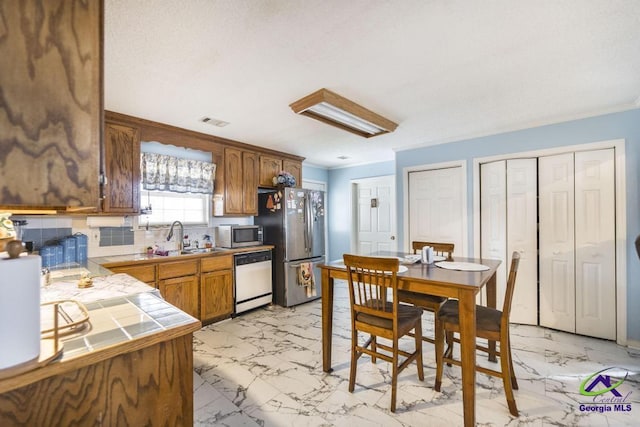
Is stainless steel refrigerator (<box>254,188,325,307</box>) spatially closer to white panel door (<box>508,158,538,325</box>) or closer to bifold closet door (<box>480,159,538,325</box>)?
bifold closet door (<box>480,159,538,325</box>)

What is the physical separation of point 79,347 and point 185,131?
2.99 metres

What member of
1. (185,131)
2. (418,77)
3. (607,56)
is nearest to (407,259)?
(418,77)

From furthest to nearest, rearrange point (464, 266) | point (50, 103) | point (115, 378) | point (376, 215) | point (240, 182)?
point (376, 215), point (240, 182), point (464, 266), point (115, 378), point (50, 103)

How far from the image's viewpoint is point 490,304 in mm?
2584

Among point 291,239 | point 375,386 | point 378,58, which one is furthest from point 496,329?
point 291,239

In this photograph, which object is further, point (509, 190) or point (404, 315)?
point (509, 190)

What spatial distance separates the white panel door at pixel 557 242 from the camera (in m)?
3.15

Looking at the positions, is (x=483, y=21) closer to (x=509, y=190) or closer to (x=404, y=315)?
(x=404, y=315)

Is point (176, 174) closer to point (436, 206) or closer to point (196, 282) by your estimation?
point (196, 282)

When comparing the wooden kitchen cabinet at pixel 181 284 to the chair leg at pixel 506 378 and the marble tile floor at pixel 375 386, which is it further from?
the chair leg at pixel 506 378

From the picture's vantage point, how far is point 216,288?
3523 mm

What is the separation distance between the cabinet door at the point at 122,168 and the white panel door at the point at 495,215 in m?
4.09

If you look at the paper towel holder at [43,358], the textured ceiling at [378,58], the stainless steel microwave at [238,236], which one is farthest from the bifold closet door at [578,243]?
the paper towel holder at [43,358]

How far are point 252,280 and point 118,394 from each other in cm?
297
